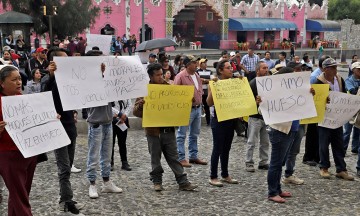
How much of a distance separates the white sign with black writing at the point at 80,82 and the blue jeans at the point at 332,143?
315cm

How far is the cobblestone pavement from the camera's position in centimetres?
547

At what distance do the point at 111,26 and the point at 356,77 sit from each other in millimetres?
31850

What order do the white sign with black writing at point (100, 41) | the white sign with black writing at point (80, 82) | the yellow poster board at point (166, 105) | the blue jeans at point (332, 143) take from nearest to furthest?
1. the white sign with black writing at point (80, 82)
2. the yellow poster board at point (166, 105)
3. the blue jeans at point (332, 143)
4. the white sign with black writing at point (100, 41)

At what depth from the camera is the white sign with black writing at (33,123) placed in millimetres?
4223

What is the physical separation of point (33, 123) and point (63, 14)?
84.6 feet

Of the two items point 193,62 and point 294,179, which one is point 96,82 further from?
point 294,179

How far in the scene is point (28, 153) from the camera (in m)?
4.24

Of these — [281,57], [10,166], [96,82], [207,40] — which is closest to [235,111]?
[96,82]

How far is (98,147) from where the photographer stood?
18.6 feet

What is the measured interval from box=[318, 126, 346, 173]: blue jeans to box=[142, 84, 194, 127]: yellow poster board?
2014 mm

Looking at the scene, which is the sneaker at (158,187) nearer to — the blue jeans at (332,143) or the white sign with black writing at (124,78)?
the white sign with black writing at (124,78)

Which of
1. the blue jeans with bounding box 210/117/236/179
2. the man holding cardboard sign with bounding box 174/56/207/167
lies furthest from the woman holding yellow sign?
the man holding cardboard sign with bounding box 174/56/207/167

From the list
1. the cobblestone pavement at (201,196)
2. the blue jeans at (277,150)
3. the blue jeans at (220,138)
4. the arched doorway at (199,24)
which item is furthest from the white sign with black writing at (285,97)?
the arched doorway at (199,24)

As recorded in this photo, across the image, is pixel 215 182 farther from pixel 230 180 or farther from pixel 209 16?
pixel 209 16
